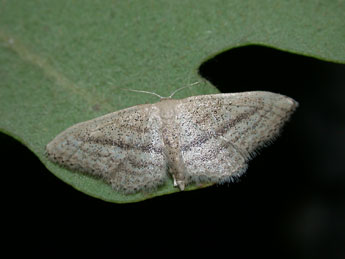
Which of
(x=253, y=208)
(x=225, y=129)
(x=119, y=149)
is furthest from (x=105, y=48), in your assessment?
(x=253, y=208)

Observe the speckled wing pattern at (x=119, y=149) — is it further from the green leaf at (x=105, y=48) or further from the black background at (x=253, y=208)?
the black background at (x=253, y=208)

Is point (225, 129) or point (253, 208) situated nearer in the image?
point (225, 129)

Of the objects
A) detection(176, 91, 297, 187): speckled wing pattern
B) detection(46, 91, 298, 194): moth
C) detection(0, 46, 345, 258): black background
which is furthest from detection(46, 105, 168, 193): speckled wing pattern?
detection(0, 46, 345, 258): black background

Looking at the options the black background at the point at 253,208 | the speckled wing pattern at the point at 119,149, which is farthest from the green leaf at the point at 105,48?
the black background at the point at 253,208

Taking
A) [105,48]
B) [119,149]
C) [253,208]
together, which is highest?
[105,48]

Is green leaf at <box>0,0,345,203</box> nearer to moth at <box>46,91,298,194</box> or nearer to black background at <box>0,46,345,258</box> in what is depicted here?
moth at <box>46,91,298,194</box>

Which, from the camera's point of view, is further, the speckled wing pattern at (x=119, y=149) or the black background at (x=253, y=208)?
the black background at (x=253, y=208)

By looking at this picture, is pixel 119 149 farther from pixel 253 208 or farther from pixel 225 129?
pixel 253 208
